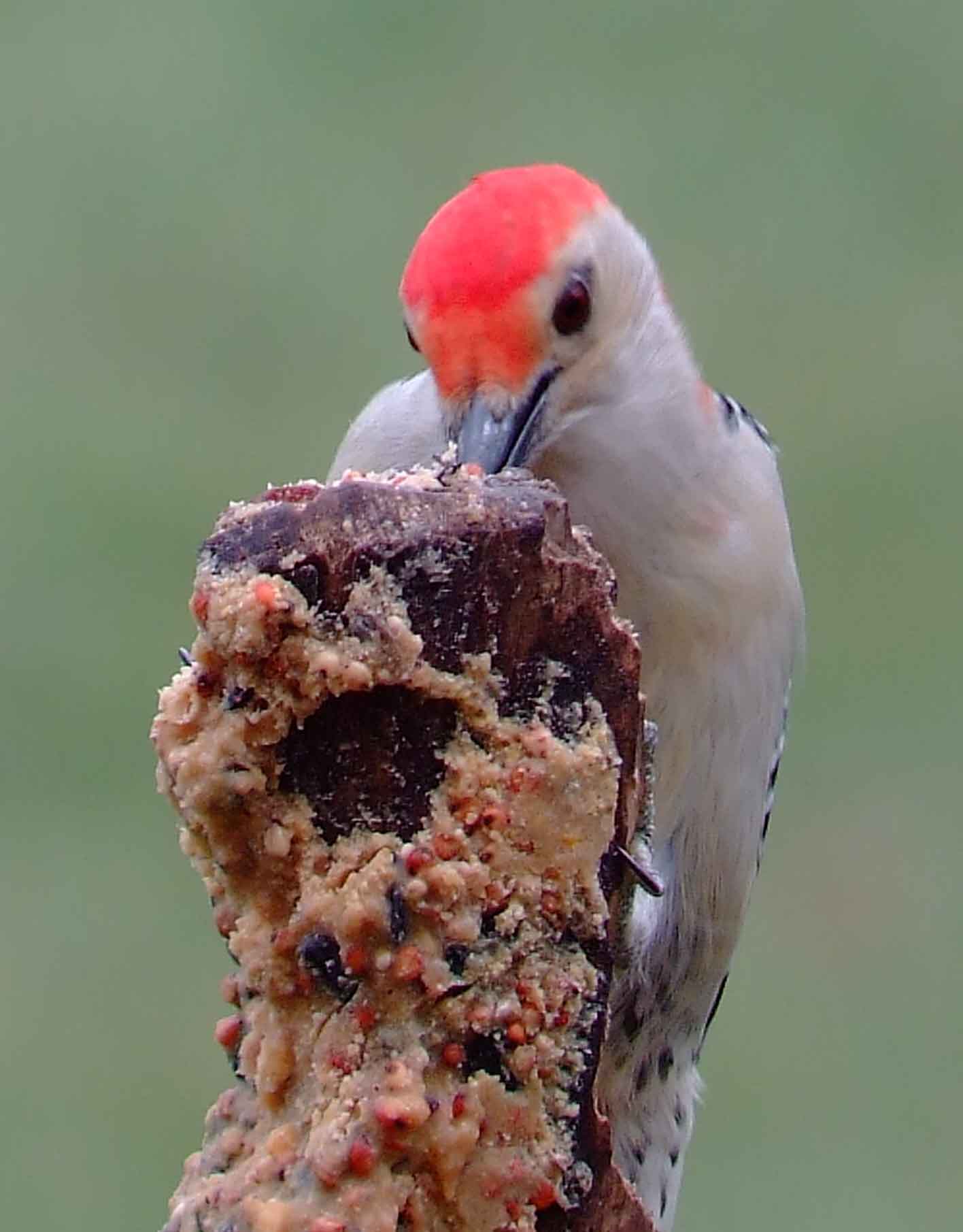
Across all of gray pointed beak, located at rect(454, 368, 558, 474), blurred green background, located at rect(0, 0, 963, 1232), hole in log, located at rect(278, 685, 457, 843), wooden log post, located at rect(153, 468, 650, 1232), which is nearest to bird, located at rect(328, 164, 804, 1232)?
gray pointed beak, located at rect(454, 368, 558, 474)

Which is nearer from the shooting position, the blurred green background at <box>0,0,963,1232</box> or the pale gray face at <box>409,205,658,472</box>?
the pale gray face at <box>409,205,658,472</box>

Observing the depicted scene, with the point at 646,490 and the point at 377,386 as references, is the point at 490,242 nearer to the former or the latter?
the point at 646,490

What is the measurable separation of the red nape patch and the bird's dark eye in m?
0.06

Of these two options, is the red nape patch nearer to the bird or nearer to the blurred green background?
the bird

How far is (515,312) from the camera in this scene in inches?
150

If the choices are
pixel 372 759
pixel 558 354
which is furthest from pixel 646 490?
pixel 372 759

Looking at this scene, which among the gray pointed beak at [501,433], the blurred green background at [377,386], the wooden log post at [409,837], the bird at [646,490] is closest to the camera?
the wooden log post at [409,837]

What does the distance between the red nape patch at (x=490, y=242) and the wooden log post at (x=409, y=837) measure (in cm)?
103

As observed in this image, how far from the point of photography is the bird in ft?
12.5

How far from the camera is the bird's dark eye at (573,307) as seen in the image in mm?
3895

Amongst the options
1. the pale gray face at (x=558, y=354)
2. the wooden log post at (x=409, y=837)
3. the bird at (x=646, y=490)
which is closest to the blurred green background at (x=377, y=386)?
the bird at (x=646, y=490)

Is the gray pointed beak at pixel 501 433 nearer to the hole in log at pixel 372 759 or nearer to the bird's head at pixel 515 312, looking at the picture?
the bird's head at pixel 515 312

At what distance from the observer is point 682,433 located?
421cm

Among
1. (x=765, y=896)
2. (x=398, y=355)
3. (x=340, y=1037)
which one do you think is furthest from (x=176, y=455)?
(x=340, y=1037)
